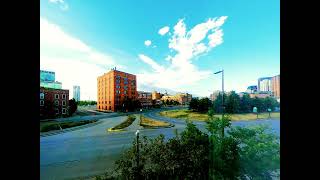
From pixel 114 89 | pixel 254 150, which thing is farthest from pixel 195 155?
pixel 114 89

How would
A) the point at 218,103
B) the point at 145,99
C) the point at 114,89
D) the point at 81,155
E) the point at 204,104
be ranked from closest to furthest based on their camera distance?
the point at 218,103 → the point at 204,104 → the point at 81,155 → the point at 114,89 → the point at 145,99

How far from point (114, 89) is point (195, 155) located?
4236 millimetres

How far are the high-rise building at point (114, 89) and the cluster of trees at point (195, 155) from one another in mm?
3655

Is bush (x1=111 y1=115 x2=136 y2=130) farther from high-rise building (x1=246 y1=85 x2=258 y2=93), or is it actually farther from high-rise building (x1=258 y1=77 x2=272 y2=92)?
high-rise building (x1=258 y1=77 x2=272 y2=92)

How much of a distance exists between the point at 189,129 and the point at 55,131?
23.0 ft

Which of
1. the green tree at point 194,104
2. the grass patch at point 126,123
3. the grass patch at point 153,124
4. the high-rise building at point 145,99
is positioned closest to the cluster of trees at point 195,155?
the green tree at point 194,104

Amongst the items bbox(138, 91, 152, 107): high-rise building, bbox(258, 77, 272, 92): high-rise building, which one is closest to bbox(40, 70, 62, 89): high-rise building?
bbox(258, 77, 272, 92): high-rise building

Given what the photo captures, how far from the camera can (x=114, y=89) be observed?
Answer: 552 centimetres

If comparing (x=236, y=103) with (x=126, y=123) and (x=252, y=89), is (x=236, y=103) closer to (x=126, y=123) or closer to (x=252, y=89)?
(x=252, y=89)

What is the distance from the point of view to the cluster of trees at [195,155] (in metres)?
1.47

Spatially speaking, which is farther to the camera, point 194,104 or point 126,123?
point 126,123
